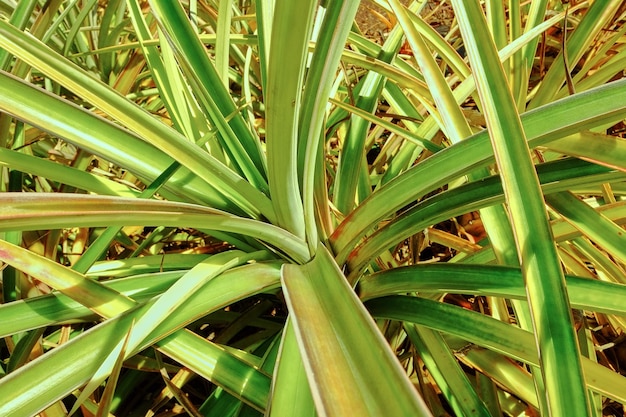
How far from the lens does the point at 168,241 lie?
0.98m

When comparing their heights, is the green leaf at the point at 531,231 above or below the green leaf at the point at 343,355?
above

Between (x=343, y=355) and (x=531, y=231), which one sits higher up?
(x=531, y=231)

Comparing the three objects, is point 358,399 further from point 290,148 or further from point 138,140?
point 138,140

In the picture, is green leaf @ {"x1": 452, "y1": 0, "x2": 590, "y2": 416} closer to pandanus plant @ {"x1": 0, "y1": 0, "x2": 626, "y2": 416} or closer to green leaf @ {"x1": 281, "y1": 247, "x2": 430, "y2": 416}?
pandanus plant @ {"x1": 0, "y1": 0, "x2": 626, "y2": 416}

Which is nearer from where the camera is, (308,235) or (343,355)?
(343,355)

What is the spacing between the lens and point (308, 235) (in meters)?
0.57

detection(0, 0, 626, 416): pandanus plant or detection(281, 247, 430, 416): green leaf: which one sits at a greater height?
detection(0, 0, 626, 416): pandanus plant

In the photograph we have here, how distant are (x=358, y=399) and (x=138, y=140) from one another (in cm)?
37

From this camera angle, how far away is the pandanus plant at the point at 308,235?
0.39 m

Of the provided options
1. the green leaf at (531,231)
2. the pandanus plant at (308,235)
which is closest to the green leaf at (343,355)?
the pandanus plant at (308,235)

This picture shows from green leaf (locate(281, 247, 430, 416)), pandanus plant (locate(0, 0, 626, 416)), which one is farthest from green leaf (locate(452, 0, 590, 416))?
green leaf (locate(281, 247, 430, 416))

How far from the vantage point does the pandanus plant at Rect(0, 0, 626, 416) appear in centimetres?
39

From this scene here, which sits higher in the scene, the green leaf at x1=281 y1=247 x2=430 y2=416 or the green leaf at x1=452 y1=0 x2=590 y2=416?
the green leaf at x1=452 y1=0 x2=590 y2=416

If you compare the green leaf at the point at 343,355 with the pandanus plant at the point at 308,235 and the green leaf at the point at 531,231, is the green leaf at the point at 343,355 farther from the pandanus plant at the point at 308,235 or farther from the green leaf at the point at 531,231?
the green leaf at the point at 531,231
